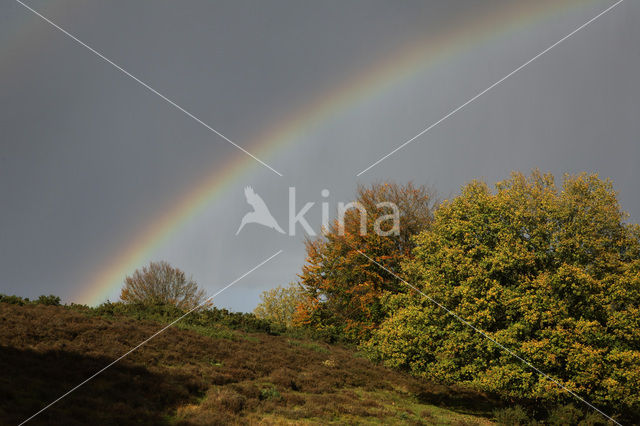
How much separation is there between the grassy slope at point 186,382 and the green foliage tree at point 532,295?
3.45m

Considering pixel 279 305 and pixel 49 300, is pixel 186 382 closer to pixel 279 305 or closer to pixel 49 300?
pixel 49 300

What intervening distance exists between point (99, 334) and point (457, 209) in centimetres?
2008

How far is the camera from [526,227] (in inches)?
837

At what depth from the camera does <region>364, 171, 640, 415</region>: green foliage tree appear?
17.9m

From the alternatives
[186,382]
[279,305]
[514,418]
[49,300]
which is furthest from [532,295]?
[279,305]

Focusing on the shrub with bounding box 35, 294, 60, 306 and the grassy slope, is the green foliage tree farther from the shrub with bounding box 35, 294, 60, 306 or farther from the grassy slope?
the shrub with bounding box 35, 294, 60, 306

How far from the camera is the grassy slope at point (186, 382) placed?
14172 mm

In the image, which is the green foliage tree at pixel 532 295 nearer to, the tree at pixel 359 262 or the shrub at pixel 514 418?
the shrub at pixel 514 418

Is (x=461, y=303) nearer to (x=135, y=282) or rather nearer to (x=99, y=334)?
(x=99, y=334)

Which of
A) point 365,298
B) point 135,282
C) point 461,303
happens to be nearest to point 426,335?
point 461,303

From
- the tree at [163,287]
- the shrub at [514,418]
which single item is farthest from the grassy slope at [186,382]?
the tree at [163,287]

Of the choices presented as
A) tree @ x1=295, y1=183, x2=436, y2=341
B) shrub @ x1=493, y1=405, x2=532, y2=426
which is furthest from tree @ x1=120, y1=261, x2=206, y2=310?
shrub @ x1=493, y1=405, x2=532, y2=426

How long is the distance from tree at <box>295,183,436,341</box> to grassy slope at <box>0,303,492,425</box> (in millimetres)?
6194

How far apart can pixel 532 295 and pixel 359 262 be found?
1771 centimetres
